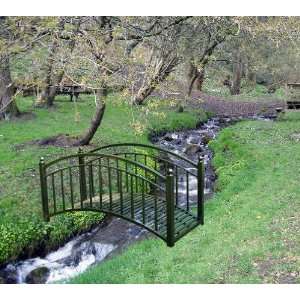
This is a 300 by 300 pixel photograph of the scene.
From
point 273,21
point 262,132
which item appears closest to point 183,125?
point 262,132

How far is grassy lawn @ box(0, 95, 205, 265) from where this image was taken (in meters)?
6.67

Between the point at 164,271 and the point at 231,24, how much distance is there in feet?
21.4

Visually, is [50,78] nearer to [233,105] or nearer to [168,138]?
[168,138]

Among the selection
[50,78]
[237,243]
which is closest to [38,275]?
[237,243]

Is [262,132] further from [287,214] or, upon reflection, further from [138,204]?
[138,204]

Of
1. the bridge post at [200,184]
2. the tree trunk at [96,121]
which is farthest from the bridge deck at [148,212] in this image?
the tree trunk at [96,121]

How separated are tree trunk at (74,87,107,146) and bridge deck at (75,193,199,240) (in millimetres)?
3144

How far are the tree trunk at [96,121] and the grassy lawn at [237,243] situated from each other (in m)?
2.77

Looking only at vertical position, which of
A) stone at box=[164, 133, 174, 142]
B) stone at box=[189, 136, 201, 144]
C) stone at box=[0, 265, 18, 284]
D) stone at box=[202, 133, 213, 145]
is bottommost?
stone at box=[0, 265, 18, 284]

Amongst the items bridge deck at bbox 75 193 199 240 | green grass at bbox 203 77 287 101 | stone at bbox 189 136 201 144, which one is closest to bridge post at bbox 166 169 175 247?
bridge deck at bbox 75 193 199 240

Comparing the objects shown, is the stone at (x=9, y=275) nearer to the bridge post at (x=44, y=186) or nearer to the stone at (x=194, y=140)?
the bridge post at (x=44, y=186)

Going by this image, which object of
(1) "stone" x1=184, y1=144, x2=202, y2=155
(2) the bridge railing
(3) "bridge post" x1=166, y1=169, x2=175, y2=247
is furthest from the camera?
(1) "stone" x1=184, y1=144, x2=202, y2=155

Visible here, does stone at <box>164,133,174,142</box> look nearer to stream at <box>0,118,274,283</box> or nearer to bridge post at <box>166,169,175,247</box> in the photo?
stream at <box>0,118,274,283</box>
